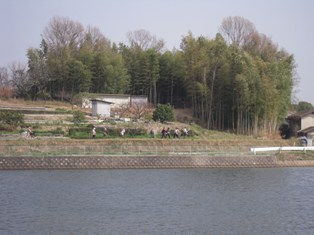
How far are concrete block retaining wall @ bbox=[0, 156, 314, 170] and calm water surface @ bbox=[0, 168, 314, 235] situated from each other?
1145 millimetres

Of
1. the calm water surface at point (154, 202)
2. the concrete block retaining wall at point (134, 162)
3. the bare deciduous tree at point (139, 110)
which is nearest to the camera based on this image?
the calm water surface at point (154, 202)

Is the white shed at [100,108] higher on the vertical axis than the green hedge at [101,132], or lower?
higher

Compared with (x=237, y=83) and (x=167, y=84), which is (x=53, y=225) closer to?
(x=237, y=83)

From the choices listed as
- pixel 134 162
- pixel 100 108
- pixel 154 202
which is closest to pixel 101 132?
pixel 100 108

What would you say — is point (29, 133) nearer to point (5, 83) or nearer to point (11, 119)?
point (11, 119)

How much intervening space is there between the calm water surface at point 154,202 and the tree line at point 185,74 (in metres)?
16.8

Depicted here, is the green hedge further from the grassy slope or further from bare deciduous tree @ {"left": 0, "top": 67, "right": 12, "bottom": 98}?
bare deciduous tree @ {"left": 0, "top": 67, "right": 12, "bottom": 98}

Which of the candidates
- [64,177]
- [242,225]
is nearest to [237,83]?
[64,177]

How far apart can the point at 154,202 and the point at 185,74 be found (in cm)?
3234

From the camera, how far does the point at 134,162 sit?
32.6 meters

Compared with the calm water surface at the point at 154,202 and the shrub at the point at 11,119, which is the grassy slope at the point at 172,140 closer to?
the shrub at the point at 11,119

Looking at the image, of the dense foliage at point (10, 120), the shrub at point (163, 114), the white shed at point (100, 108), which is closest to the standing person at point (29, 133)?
the dense foliage at point (10, 120)

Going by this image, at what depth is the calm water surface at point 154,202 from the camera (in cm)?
1878

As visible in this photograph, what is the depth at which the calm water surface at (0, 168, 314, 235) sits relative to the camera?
18781 mm
